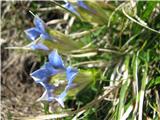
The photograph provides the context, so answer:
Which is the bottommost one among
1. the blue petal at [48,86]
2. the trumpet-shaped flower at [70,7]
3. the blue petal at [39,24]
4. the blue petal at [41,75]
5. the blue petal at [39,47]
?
the blue petal at [48,86]

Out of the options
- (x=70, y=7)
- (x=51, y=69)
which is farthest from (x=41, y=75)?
(x=70, y=7)

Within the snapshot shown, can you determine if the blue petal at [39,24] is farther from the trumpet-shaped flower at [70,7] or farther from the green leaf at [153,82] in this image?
the green leaf at [153,82]

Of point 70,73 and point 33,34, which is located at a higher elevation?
point 33,34

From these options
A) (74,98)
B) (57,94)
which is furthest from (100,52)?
(57,94)

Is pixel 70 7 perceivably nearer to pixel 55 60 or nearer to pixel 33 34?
pixel 33 34

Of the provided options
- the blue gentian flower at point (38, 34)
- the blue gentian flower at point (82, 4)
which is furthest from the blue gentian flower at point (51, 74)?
the blue gentian flower at point (82, 4)

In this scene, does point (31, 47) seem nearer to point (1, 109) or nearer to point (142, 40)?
point (1, 109)

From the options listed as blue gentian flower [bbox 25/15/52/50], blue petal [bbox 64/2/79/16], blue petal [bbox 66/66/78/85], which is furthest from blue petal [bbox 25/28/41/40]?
blue petal [bbox 66/66/78/85]

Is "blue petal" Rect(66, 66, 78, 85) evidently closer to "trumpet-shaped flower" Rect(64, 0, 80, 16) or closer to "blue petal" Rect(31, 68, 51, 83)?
Answer: "blue petal" Rect(31, 68, 51, 83)
